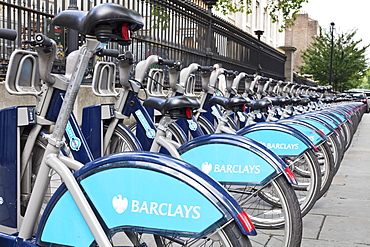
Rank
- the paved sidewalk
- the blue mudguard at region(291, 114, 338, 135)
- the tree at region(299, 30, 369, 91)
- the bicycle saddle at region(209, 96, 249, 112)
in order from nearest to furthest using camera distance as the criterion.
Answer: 1. the paved sidewalk
2. the bicycle saddle at region(209, 96, 249, 112)
3. the blue mudguard at region(291, 114, 338, 135)
4. the tree at region(299, 30, 369, 91)

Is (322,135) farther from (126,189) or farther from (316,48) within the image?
(316,48)

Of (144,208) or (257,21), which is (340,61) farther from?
(144,208)

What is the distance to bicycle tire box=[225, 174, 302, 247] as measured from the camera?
9.50 ft

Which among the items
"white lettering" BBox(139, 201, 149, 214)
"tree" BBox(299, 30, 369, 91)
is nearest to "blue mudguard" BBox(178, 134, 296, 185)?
"white lettering" BBox(139, 201, 149, 214)

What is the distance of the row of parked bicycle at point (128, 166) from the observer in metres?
1.95

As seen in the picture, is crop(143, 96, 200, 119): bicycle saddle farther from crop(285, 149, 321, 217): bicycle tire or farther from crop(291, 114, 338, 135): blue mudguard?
crop(291, 114, 338, 135): blue mudguard

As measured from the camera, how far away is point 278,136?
4070 mm

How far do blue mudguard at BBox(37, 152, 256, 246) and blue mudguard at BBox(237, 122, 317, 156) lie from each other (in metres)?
2.12

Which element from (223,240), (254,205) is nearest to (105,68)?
(254,205)

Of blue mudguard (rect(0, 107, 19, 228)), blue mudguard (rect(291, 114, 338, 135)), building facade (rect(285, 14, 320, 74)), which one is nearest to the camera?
blue mudguard (rect(0, 107, 19, 228))

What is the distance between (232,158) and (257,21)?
2918 centimetres

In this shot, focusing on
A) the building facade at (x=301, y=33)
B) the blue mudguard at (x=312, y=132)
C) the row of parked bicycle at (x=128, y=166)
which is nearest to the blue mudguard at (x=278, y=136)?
the row of parked bicycle at (x=128, y=166)

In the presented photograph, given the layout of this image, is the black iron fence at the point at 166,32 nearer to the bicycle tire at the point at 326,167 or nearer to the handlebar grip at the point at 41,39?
the handlebar grip at the point at 41,39

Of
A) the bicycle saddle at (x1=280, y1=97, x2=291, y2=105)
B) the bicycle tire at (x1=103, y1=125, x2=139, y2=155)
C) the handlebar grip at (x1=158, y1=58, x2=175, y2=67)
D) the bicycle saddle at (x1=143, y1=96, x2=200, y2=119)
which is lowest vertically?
the bicycle tire at (x1=103, y1=125, x2=139, y2=155)
